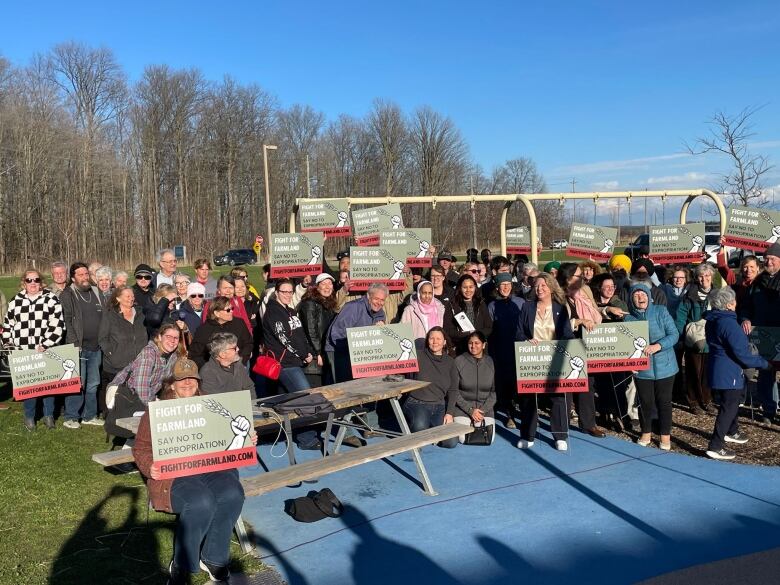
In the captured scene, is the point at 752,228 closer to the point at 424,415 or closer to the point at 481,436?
the point at 481,436

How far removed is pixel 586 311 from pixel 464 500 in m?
2.89

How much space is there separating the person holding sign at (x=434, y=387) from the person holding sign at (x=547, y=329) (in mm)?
786

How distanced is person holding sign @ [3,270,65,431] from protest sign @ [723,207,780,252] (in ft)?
30.6

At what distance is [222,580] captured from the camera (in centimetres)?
477

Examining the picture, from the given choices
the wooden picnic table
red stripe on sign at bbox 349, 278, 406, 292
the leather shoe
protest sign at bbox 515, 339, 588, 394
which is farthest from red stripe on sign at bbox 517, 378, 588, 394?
red stripe on sign at bbox 349, 278, 406, 292

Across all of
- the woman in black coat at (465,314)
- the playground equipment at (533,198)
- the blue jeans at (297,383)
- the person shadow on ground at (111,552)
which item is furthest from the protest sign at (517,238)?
the person shadow on ground at (111,552)

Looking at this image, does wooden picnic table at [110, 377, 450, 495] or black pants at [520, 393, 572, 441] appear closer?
wooden picnic table at [110, 377, 450, 495]

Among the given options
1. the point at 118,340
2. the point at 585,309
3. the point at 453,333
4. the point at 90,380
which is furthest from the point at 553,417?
the point at 90,380

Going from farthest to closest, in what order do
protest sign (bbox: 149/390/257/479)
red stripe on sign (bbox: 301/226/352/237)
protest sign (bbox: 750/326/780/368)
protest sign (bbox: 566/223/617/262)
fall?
protest sign (bbox: 566/223/617/262) < red stripe on sign (bbox: 301/226/352/237) < protest sign (bbox: 750/326/780/368) < protest sign (bbox: 149/390/257/479)

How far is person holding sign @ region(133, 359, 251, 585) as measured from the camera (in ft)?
15.4

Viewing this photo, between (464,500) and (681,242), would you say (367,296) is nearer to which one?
(464,500)

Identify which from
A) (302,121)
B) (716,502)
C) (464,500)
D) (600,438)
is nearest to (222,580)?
(464,500)

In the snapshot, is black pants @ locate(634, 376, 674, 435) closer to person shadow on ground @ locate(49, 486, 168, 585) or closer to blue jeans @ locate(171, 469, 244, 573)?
blue jeans @ locate(171, 469, 244, 573)

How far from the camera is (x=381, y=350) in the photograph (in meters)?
7.62
